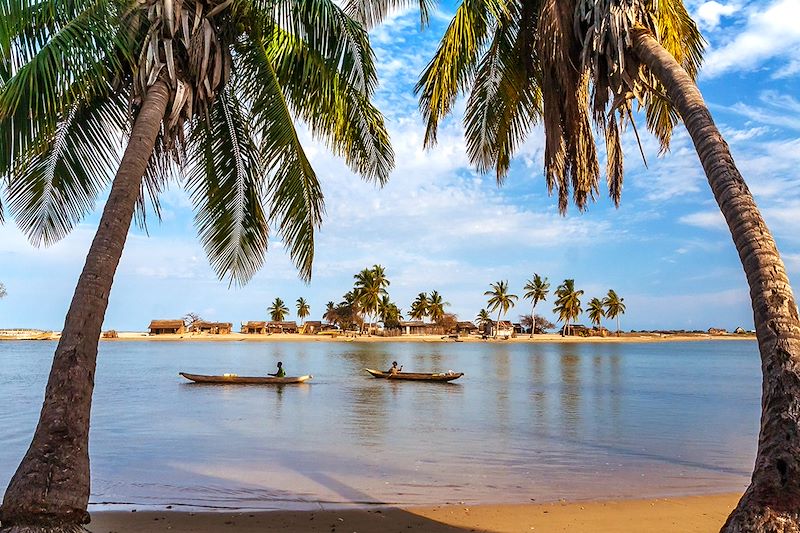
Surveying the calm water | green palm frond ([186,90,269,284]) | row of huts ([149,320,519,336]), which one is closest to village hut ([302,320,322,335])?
→ row of huts ([149,320,519,336])

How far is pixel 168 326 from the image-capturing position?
366 feet

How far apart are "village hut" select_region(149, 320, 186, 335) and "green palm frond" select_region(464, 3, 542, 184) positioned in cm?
10872

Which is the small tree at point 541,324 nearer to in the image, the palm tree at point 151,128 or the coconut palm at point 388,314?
the coconut palm at point 388,314

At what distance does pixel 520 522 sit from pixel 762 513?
15.9ft

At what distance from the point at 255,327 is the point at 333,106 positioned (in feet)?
361

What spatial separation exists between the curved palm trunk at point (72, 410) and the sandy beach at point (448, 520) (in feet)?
10.4

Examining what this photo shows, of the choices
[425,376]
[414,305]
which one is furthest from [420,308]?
[425,376]

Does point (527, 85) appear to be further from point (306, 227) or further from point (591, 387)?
point (591, 387)

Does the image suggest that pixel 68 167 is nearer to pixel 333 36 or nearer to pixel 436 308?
pixel 333 36

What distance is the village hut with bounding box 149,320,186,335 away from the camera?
111438mm

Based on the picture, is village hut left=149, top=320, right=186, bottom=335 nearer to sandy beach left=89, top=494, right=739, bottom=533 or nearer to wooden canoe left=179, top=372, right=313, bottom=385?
wooden canoe left=179, top=372, right=313, bottom=385

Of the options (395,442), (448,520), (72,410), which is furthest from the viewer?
(395,442)

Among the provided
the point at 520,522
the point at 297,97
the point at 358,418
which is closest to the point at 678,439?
the point at 358,418

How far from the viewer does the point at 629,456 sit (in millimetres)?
15430
